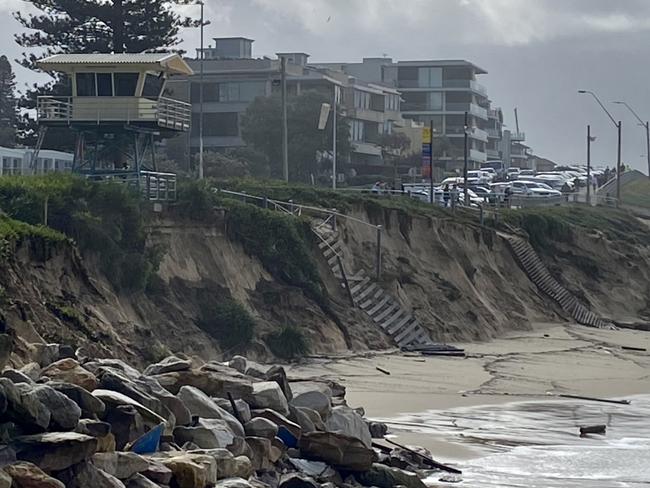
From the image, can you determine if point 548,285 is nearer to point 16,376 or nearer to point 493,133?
point 16,376

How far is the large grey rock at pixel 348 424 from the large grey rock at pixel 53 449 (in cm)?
632

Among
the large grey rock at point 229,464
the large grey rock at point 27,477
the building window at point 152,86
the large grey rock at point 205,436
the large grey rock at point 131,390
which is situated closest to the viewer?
the large grey rock at point 27,477

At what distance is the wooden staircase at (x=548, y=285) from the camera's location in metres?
52.9

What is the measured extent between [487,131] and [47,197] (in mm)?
116719

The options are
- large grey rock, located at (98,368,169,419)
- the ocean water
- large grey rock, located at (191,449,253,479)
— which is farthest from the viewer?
the ocean water

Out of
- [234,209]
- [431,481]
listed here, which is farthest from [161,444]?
[234,209]

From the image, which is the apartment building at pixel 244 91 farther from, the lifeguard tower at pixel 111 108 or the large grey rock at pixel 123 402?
the large grey rock at pixel 123 402

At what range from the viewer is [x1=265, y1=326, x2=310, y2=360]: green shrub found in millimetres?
36344

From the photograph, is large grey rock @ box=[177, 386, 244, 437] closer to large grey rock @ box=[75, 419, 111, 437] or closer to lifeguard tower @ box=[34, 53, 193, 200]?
large grey rock @ box=[75, 419, 111, 437]

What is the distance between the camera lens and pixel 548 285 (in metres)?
54.1

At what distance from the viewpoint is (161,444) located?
18.2 metres

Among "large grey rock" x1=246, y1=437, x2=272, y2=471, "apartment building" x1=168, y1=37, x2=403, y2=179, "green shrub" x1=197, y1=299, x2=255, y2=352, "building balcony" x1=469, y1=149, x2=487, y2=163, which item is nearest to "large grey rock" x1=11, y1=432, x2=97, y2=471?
"large grey rock" x1=246, y1=437, x2=272, y2=471

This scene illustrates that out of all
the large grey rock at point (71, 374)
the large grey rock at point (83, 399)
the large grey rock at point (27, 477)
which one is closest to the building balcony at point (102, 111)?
the large grey rock at point (71, 374)

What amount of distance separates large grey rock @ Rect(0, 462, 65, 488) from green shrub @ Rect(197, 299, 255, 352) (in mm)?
20127
